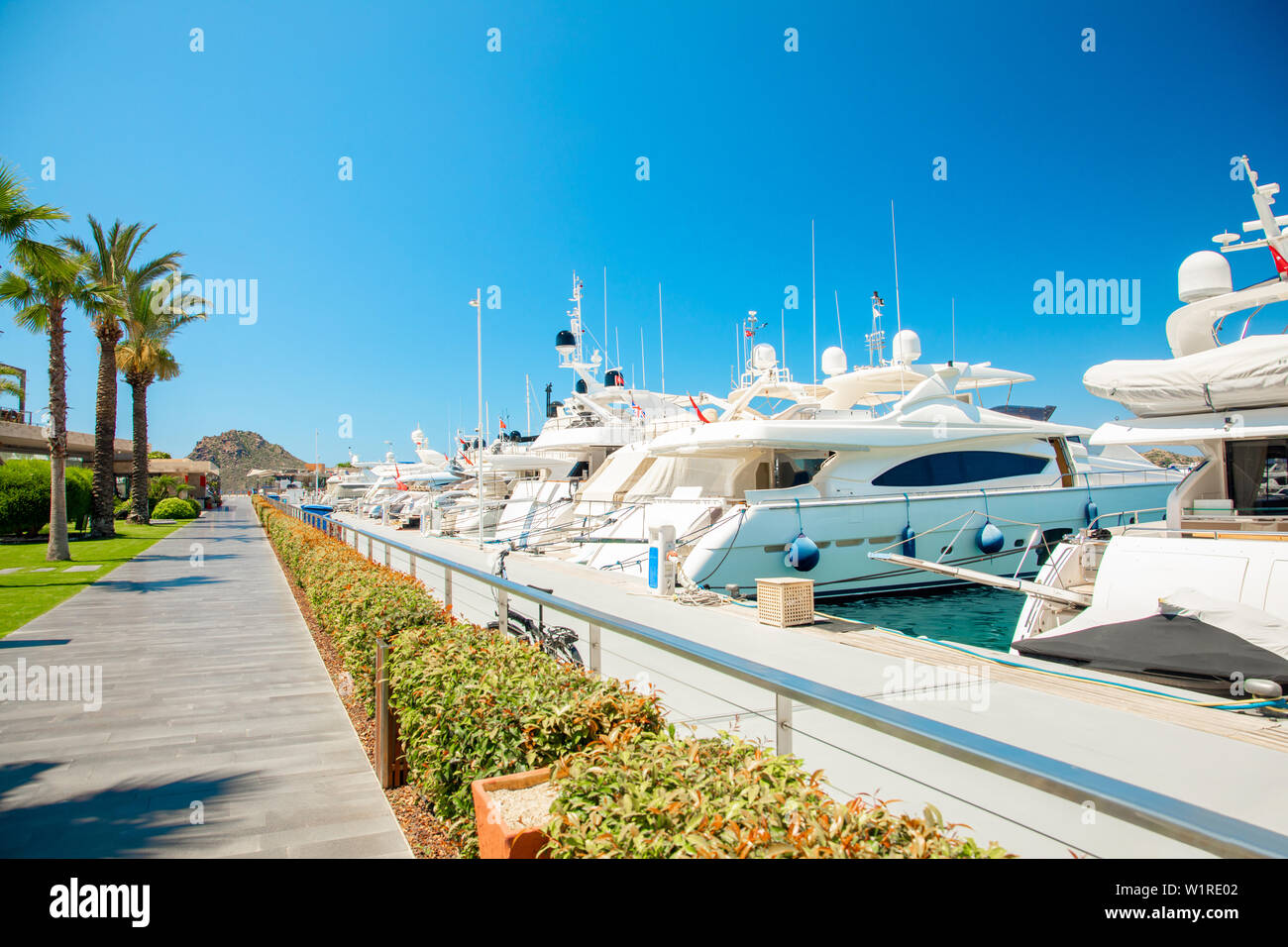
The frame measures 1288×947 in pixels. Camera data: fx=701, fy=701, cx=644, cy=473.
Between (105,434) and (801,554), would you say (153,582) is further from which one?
(105,434)

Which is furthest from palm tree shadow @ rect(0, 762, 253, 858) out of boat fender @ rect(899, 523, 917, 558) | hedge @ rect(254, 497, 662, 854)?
boat fender @ rect(899, 523, 917, 558)

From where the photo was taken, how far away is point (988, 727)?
502cm

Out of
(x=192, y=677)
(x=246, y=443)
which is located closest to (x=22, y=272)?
(x=192, y=677)

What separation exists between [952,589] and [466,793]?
557 inches

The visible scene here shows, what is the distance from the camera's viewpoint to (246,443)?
638ft

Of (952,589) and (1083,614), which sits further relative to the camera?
(952,589)

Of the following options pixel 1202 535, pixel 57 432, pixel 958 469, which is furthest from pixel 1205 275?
pixel 57 432

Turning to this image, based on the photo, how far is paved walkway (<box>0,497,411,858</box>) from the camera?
3.73m

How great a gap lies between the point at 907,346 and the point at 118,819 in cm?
1844

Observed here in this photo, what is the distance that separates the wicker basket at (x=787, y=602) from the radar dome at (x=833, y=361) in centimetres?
1479

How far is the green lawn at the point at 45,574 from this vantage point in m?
10.4

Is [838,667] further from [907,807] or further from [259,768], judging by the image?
[259,768]

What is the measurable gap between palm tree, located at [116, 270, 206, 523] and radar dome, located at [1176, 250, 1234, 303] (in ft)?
103

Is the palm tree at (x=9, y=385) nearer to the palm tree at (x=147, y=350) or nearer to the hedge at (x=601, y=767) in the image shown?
the palm tree at (x=147, y=350)
